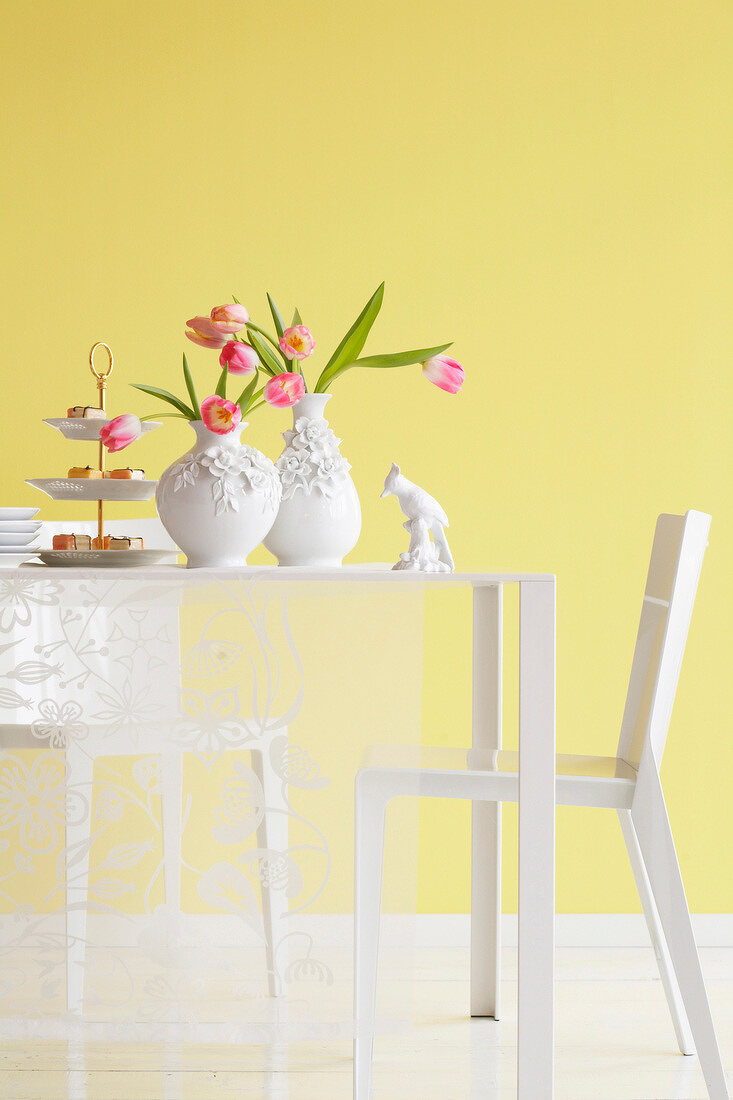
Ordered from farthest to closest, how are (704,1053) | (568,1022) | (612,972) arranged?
A: (612,972) → (568,1022) → (704,1053)

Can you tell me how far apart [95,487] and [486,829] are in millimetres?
1017

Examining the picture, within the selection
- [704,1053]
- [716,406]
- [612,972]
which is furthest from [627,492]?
[704,1053]

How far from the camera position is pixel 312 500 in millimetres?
1469

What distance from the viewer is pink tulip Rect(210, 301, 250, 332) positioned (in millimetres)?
1412

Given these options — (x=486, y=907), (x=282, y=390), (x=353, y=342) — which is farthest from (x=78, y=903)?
(x=486, y=907)

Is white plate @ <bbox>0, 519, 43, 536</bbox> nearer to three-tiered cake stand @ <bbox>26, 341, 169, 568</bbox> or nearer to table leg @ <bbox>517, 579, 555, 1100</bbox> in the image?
three-tiered cake stand @ <bbox>26, 341, 169, 568</bbox>

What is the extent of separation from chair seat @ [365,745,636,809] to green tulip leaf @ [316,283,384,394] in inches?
21.5

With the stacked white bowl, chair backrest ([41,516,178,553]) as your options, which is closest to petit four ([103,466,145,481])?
the stacked white bowl

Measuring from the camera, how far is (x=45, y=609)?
1.33 metres

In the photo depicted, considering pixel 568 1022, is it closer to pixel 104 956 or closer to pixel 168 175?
pixel 104 956

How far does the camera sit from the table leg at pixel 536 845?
1299 mm

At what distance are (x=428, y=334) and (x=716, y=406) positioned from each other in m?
0.70

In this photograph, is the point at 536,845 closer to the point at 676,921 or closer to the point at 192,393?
the point at 676,921

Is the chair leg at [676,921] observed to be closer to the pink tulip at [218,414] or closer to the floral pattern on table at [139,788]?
the floral pattern on table at [139,788]
